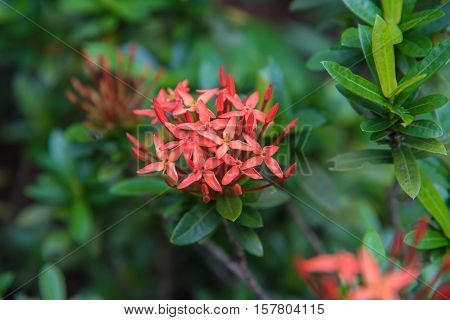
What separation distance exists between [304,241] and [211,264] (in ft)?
1.13

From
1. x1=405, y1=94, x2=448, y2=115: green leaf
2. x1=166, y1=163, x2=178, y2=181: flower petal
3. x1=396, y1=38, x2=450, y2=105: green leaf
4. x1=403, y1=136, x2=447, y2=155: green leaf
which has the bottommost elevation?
x1=166, y1=163, x2=178, y2=181: flower petal

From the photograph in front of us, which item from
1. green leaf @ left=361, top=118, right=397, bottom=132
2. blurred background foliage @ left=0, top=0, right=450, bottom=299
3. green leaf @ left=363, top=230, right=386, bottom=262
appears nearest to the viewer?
green leaf @ left=361, top=118, right=397, bottom=132

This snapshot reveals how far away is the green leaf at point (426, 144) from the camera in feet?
4.12

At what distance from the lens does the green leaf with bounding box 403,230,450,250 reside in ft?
4.50

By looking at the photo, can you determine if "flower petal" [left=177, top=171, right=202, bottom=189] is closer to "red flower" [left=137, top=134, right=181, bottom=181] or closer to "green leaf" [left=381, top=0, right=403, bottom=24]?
"red flower" [left=137, top=134, right=181, bottom=181]

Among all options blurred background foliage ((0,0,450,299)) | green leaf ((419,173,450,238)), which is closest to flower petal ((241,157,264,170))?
green leaf ((419,173,450,238))

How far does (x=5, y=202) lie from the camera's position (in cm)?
274

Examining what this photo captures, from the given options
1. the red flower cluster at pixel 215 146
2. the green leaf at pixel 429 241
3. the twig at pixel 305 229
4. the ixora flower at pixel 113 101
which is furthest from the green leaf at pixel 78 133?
the green leaf at pixel 429 241

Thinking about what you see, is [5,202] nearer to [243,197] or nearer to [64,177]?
[64,177]

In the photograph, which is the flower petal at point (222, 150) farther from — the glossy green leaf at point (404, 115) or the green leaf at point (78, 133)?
the green leaf at point (78, 133)
